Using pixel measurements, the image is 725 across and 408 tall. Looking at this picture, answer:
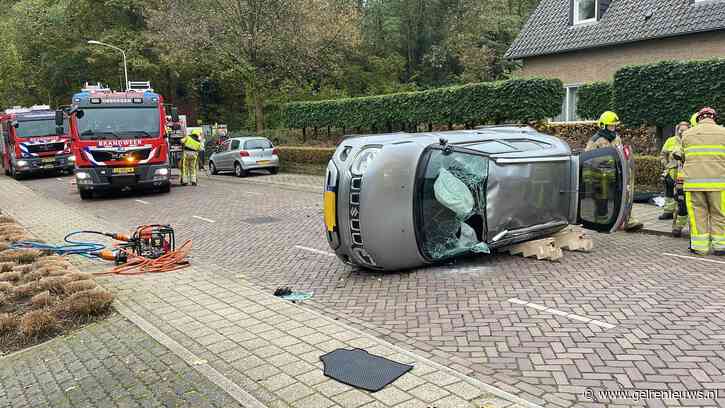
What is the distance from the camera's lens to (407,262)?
22.8ft

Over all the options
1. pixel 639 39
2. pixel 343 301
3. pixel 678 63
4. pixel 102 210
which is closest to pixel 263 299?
pixel 343 301

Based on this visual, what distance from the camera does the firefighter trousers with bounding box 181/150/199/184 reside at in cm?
2003

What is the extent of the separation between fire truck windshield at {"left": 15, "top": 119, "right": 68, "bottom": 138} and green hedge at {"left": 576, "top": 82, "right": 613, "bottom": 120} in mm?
23044

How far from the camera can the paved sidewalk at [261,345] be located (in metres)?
3.75

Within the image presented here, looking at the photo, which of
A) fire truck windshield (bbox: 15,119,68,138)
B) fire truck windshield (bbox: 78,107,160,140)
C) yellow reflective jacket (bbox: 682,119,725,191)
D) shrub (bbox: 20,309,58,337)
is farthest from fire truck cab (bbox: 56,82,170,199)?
yellow reflective jacket (bbox: 682,119,725,191)

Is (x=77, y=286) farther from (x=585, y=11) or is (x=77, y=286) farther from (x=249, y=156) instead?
(x=585, y=11)

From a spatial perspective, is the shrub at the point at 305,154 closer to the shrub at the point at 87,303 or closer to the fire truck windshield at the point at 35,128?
the fire truck windshield at the point at 35,128

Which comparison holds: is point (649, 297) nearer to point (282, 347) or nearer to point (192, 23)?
point (282, 347)

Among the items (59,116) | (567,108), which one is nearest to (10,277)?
(59,116)

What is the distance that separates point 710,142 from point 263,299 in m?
6.40

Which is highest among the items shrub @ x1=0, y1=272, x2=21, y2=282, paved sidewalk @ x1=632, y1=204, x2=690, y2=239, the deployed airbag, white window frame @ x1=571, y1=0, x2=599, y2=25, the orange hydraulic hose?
white window frame @ x1=571, y1=0, x2=599, y2=25

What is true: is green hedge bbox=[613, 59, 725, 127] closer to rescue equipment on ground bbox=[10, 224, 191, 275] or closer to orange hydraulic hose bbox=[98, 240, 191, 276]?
rescue equipment on ground bbox=[10, 224, 191, 275]

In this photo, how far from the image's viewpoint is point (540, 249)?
7578 millimetres

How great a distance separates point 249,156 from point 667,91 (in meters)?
15.0
